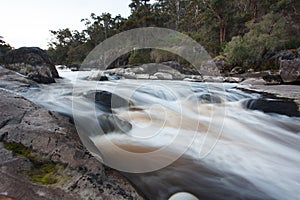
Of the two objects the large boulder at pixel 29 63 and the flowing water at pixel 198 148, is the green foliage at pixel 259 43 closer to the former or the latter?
the flowing water at pixel 198 148

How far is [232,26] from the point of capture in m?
19.8

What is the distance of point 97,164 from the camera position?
5.12 feet

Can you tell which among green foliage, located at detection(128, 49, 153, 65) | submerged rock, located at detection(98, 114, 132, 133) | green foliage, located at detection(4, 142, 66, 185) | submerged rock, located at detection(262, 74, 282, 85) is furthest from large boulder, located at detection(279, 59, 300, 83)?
green foliage, located at detection(128, 49, 153, 65)

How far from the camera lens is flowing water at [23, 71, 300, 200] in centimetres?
196

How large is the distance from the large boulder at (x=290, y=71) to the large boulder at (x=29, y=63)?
30.7 ft

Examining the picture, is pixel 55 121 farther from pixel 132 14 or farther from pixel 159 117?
pixel 132 14

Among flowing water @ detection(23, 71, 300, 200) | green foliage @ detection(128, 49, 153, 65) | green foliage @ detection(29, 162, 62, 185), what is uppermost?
green foliage @ detection(128, 49, 153, 65)

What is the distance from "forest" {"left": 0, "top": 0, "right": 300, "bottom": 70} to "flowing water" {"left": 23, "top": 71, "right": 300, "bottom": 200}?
992cm

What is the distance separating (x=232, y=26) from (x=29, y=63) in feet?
64.0

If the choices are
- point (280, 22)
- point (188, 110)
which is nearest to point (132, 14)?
point (280, 22)

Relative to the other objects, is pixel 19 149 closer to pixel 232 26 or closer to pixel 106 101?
pixel 106 101

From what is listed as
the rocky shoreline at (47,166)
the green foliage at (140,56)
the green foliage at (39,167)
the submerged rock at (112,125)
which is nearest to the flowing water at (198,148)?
the submerged rock at (112,125)

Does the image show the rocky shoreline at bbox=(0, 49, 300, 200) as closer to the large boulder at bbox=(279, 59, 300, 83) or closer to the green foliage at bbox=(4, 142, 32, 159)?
the green foliage at bbox=(4, 142, 32, 159)

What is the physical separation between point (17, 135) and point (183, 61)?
17.8 metres
